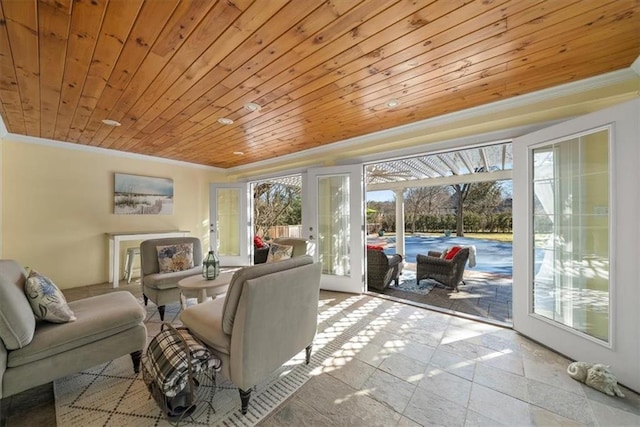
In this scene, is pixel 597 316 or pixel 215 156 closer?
pixel 597 316

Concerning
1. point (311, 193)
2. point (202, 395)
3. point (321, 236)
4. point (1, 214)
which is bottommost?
point (202, 395)

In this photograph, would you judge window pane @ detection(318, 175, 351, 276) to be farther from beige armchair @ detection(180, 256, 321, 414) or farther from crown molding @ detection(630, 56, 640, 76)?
crown molding @ detection(630, 56, 640, 76)

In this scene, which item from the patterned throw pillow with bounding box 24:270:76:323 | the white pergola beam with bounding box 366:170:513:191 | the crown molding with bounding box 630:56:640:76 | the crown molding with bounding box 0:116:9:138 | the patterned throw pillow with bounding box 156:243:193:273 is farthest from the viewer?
the white pergola beam with bounding box 366:170:513:191

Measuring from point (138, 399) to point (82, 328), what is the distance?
608 mm

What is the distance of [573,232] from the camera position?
224 centimetres

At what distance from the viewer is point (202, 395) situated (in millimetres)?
1729

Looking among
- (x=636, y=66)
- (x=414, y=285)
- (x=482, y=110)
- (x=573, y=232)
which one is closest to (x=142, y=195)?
A: (x=414, y=285)

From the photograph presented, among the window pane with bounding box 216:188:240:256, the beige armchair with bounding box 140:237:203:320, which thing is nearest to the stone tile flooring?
the beige armchair with bounding box 140:237:203:320

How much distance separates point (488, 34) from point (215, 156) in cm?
462

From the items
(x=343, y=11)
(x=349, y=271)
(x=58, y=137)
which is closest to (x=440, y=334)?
(x=349, y=271)

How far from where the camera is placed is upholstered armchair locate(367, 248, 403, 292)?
4109 mm

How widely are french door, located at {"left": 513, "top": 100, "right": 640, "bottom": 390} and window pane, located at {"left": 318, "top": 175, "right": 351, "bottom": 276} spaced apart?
2.20m

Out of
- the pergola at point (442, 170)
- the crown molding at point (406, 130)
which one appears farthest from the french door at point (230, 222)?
the pergola at point (442, 170)

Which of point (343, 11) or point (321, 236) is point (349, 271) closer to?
point (321, 236)
